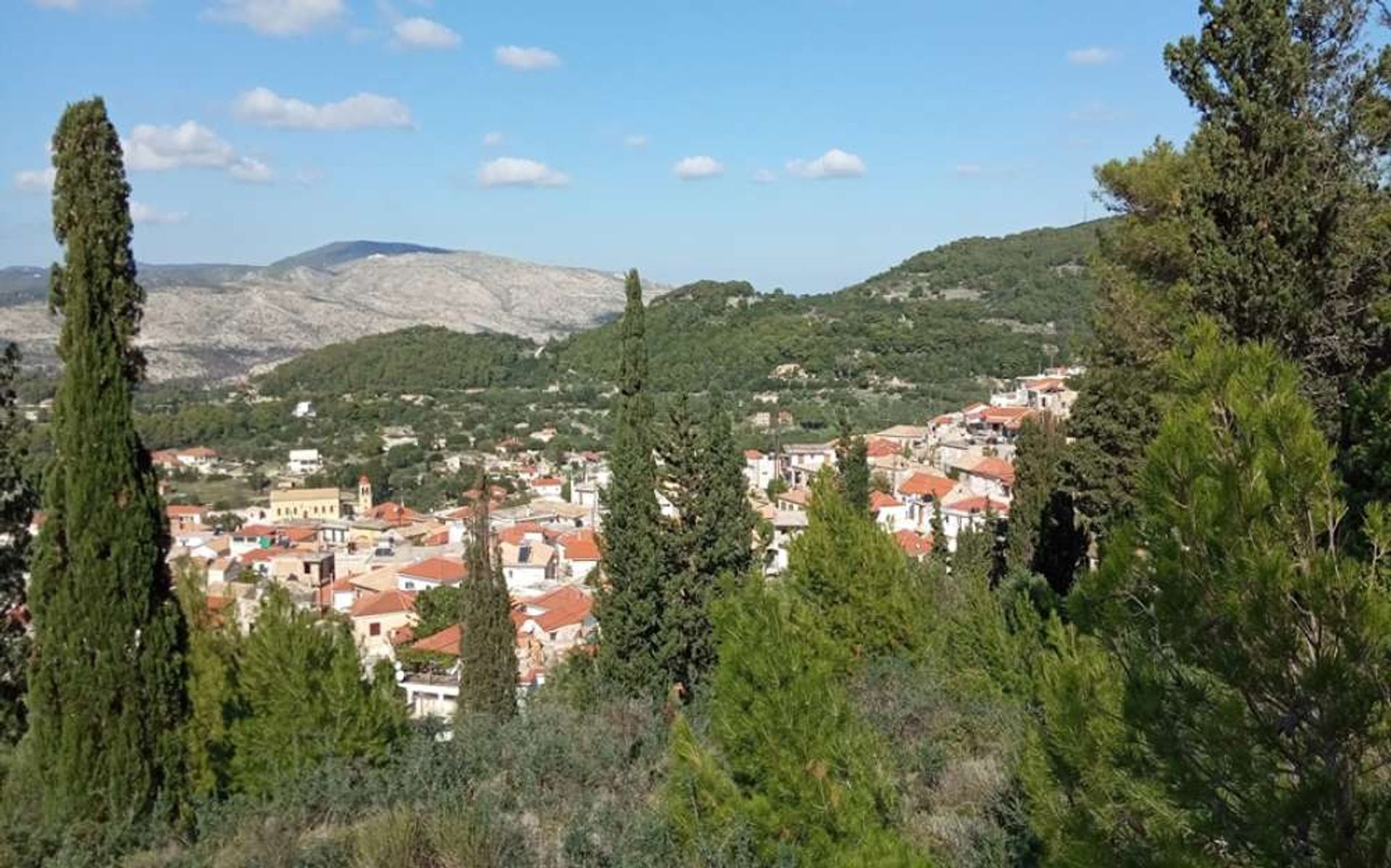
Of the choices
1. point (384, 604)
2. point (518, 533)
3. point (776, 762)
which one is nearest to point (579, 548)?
point (518, 533)

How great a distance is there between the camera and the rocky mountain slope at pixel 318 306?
10175 cm

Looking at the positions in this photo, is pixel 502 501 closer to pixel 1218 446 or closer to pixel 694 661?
pixel 694 661

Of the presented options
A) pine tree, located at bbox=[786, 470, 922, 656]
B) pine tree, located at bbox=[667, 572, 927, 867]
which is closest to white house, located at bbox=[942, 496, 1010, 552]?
pine tree, located at bbox=[786, 470, 922, 656]

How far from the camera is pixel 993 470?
42031 mm

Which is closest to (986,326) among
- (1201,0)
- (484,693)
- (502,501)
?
(502,501)

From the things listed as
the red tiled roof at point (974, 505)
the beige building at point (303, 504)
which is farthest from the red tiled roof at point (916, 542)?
the beige building at point (303, 504)

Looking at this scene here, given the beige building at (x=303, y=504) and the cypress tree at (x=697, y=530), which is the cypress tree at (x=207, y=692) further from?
the beige building at (x=303, y=504)

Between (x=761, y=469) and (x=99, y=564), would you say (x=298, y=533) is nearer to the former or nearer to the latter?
(x=761, y=469)

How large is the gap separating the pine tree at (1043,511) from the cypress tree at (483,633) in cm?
772

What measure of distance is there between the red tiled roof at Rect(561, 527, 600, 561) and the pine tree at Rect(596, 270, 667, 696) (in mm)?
22825

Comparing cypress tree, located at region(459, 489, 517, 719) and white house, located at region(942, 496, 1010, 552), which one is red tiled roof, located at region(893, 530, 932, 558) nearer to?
white house, located at region(942, 496, 1010, 552)

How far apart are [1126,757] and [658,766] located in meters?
3.84

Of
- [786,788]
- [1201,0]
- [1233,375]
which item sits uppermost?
[1201,0]

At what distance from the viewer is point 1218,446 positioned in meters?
2.47
